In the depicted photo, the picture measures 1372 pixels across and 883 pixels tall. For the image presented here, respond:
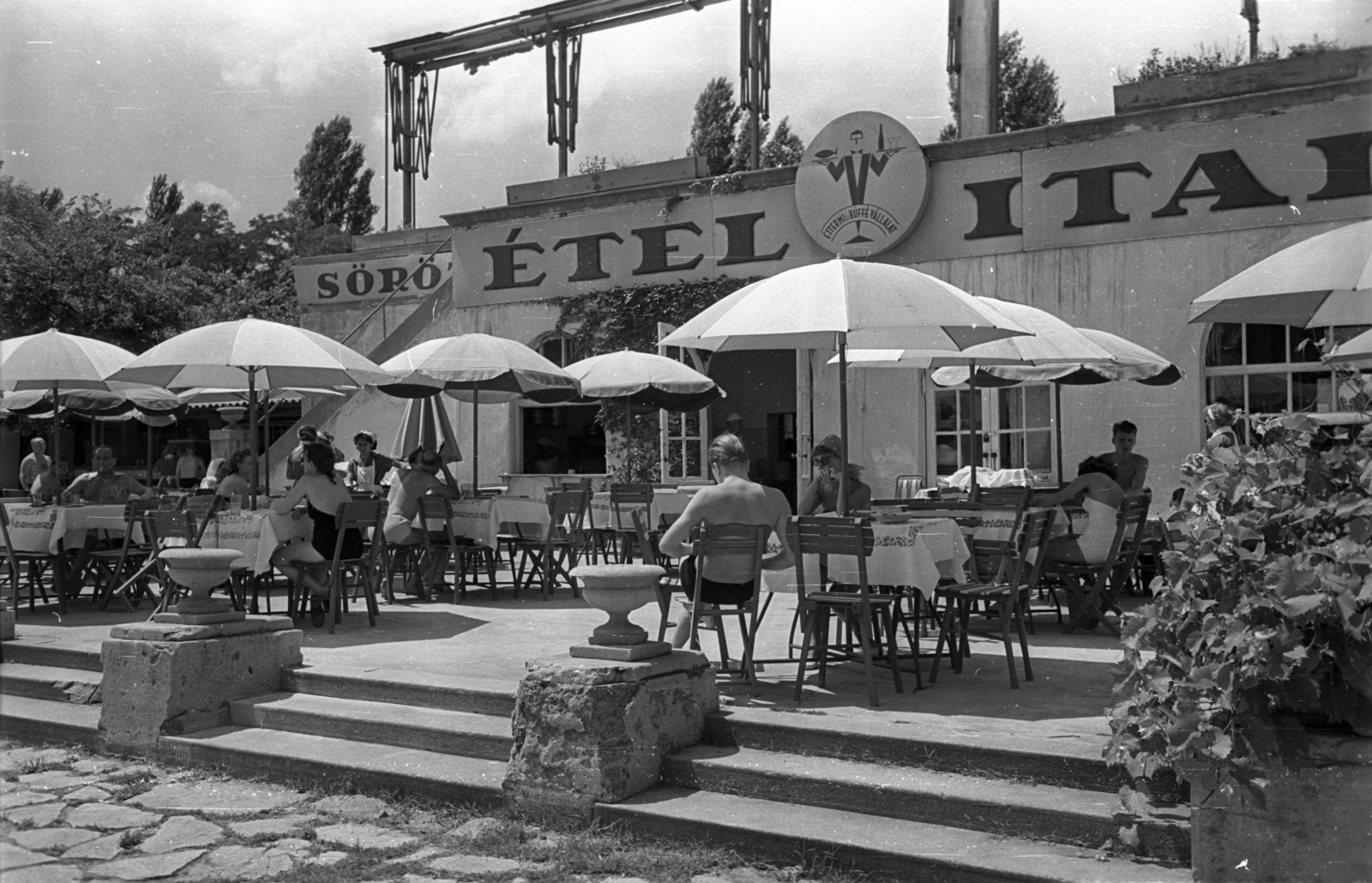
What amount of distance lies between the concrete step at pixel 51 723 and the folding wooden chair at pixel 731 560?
326 centimetres

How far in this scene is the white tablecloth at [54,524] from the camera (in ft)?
30.1

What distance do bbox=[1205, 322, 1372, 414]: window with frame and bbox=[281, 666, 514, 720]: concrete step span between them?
882cm

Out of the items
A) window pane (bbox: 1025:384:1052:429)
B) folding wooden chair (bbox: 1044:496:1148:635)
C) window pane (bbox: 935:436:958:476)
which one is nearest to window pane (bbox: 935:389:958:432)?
window pane (bbox: 935:436:958:476)

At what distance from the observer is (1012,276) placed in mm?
13453

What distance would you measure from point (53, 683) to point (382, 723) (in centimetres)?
255

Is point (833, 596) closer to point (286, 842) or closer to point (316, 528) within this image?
point (286, 842)

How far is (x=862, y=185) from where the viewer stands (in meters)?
14.4

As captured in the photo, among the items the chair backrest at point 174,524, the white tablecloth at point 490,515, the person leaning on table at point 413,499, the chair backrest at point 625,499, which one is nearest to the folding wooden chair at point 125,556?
the chair backrest at point 174,524

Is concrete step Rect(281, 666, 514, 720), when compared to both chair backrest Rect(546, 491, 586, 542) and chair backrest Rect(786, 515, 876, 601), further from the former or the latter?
chair backrest Rect(546, 491, 586, 542)

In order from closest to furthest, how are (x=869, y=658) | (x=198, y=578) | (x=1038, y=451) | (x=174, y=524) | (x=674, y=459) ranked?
(x=869, y=658) → (x=198, y=578) → (x=174, y=524) → (x=1038, y=451) → (x=674, y=459)

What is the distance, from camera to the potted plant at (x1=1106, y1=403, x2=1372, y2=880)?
351 centimetres

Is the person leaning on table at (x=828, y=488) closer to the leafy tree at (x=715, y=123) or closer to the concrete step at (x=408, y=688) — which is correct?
the concrete step at (x=408, y=688)

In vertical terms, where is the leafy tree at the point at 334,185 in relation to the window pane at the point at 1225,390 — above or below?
above

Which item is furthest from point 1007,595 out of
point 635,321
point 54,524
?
point 635,321
